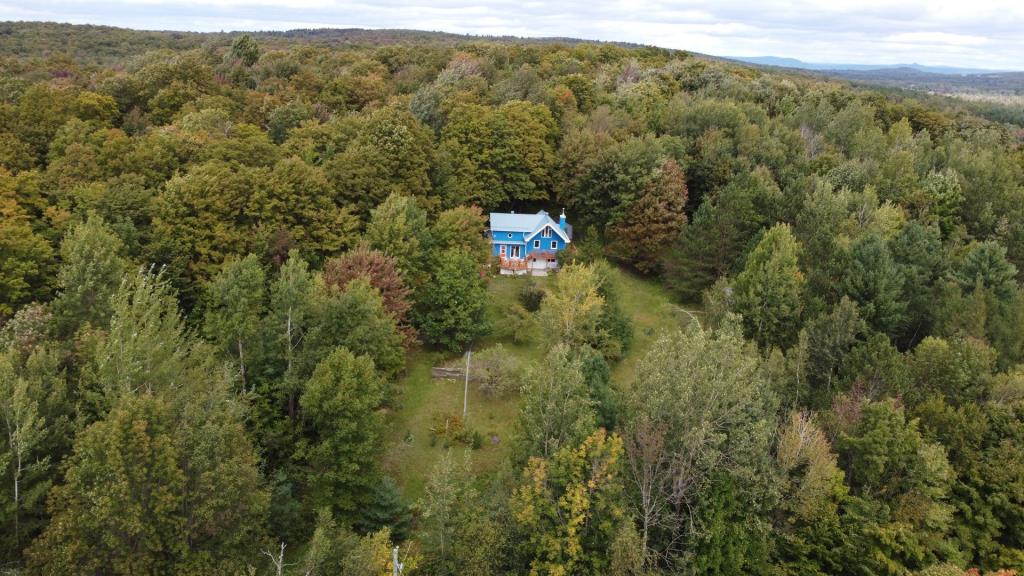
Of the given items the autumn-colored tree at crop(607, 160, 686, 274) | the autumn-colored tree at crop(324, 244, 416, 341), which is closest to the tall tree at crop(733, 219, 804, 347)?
the autumn-colored tree at crop(607, 160, 686, 274)

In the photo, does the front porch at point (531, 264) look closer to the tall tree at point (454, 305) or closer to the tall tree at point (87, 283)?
the tall tree at point (454, 305)

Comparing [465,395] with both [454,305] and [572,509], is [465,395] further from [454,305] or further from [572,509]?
[572,509]

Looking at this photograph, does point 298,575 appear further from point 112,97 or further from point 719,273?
point 112,97

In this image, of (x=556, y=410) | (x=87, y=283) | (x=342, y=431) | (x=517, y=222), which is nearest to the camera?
(x=556, y=410)

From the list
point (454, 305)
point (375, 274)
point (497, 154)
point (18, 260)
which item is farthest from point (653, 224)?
point (18, 260)

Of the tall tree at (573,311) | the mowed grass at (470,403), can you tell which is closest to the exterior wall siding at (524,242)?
the mowed grass at (470,403)

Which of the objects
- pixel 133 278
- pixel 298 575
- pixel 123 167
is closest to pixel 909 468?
pixel 298 575
